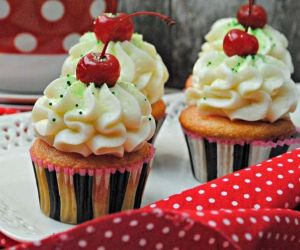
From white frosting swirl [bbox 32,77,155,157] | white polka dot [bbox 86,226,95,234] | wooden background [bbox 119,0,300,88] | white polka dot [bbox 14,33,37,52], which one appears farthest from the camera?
wooden background [bbox 119,0,300,88]

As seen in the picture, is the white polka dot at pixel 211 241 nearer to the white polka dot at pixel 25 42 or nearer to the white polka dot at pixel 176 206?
the white polka dot at pixel 176 206

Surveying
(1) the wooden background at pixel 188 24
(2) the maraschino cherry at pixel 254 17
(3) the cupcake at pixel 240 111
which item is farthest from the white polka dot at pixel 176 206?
(1) the wooden background at pixel 188 24

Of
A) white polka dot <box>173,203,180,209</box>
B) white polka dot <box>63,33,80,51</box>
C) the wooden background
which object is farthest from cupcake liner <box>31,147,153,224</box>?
the wooden background

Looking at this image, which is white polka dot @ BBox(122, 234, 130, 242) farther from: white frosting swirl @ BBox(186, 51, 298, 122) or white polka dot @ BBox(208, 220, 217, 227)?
white frosting swirl @ BBox(186, 51, 298, 122)

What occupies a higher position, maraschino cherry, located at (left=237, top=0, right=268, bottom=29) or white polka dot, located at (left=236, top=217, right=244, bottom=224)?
white polka dot, located at (left=236, top=217, right=244, bottom=224)

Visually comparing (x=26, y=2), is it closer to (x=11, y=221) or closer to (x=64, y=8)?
(x=64, y=8)

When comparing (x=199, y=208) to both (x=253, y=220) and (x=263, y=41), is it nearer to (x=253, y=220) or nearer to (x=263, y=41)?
(x=253, y=220)
